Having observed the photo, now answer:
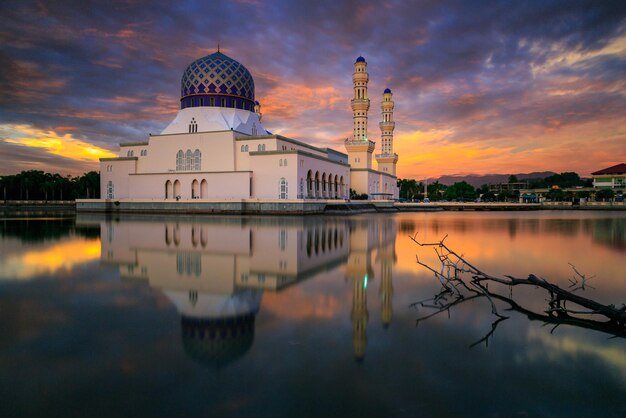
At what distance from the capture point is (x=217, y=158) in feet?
107

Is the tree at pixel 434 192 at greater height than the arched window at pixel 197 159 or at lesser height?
lesser

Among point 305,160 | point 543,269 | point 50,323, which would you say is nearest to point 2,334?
point 50,323

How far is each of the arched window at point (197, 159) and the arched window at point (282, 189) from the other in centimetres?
754

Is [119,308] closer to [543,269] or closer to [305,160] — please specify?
[543,269]

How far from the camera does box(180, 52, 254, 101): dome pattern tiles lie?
34750 mm

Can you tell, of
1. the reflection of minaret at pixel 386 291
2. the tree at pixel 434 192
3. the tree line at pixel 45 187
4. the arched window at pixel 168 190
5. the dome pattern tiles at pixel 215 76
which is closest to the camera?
the reflection of minaret at pixel 386 291

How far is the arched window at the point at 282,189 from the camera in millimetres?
30531

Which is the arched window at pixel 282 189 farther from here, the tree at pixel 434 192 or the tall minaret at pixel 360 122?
the tree at pixel 434 192

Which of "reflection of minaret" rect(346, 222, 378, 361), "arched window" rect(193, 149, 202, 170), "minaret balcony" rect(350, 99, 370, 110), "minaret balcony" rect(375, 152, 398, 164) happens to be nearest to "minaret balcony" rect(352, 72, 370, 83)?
"minaret balcony" rect(350, 99, 370, 110)

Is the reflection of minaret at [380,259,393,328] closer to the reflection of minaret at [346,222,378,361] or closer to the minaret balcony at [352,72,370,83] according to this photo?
the reflection of minaret at [346,222,378,361]

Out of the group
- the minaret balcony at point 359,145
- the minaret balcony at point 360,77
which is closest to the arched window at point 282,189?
the minaret balcony at point 359,145

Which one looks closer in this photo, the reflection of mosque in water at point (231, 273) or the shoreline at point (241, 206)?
the reflection of mosque in water at point (231, 273)

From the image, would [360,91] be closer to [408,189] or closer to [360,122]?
[360,122]

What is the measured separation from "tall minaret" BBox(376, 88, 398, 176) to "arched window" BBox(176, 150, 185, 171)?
86.1 feet
